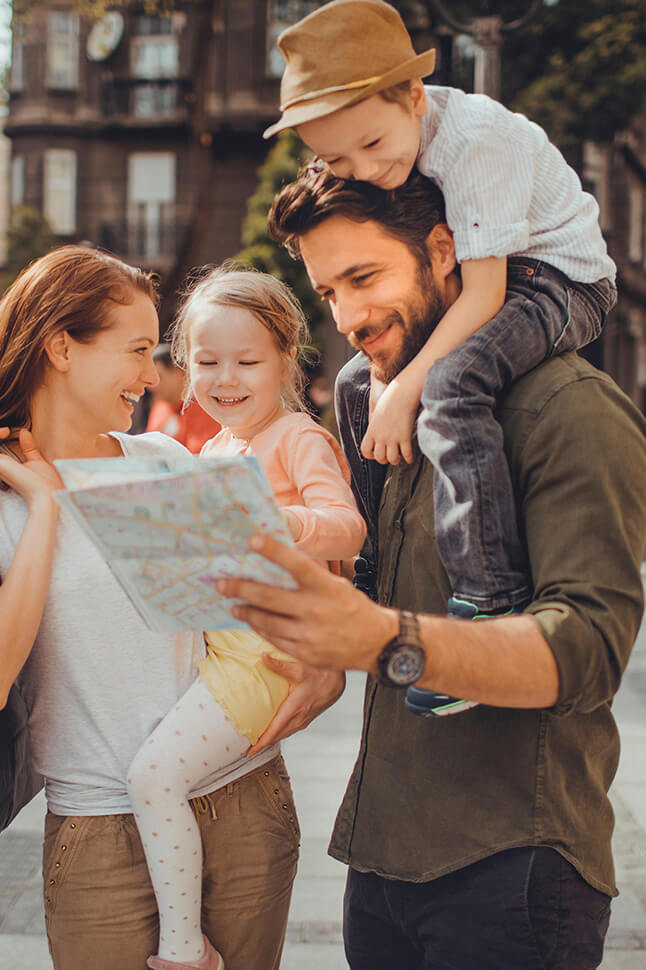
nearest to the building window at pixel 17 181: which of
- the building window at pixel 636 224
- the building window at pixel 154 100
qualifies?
the building window at pixel 154 100

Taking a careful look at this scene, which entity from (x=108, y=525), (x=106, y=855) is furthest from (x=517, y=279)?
(x=106, y=855)

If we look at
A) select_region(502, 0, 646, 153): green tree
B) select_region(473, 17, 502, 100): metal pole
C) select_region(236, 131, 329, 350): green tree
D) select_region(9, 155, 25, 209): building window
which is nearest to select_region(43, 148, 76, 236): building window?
select_region(9, 155, 25, 209): building window

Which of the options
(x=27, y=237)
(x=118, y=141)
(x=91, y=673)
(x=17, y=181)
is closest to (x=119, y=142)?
(x=118, y=141)

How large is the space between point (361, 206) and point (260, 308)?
1.65ft

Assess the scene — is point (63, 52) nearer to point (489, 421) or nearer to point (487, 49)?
point (487, 49)

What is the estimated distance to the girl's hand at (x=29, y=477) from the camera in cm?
182

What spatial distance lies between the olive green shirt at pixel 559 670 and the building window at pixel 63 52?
23521 mm

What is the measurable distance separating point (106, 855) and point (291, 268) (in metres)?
14.8

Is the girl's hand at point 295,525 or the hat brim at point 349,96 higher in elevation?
the hat brim at point 349,96

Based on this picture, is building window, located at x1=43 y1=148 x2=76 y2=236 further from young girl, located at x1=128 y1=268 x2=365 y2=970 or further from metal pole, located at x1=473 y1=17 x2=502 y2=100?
young girl, located at x1=128 y1=268 x2=365 y2=970

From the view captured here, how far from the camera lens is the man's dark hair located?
1673mm

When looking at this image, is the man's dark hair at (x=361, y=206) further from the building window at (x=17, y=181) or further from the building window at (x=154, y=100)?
the building window at (x=17, y=181)

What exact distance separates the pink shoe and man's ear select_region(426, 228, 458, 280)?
4.04 ft

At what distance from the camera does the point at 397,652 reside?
123cm
